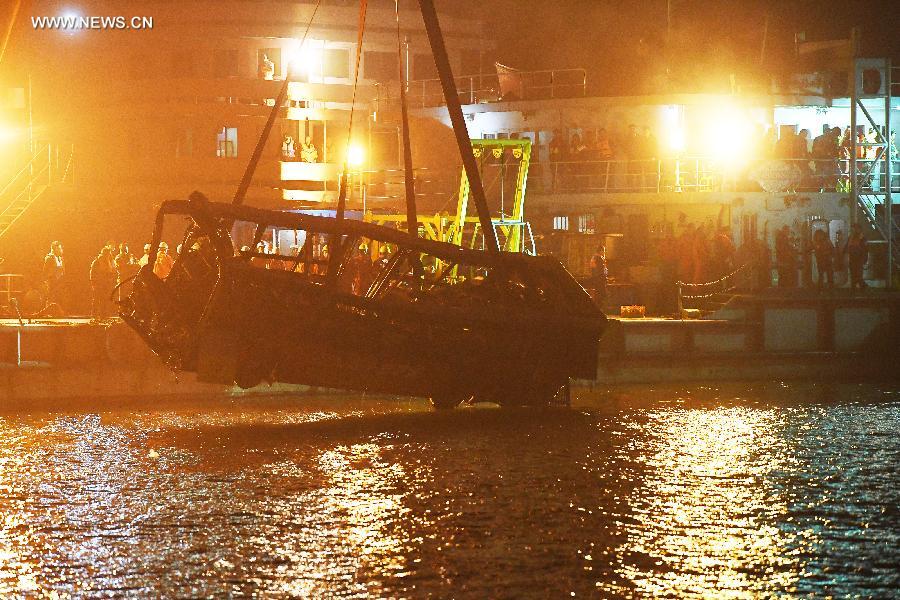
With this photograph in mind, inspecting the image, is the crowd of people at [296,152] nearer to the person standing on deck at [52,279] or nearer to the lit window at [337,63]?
the lit window at [337,63]

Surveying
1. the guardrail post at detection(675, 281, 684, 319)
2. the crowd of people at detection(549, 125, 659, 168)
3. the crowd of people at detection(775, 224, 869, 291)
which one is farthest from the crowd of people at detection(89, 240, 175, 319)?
the crowd of people at detection(775, 224, 869, 291)

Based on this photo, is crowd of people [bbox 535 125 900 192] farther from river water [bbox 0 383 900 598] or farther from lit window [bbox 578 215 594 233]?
river water [bbox 0 383 900 598]

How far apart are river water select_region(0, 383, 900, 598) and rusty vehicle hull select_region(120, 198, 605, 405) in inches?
26.1

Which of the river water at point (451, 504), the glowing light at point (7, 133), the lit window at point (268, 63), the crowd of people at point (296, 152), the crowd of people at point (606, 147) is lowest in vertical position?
the river water at point (451, 504)

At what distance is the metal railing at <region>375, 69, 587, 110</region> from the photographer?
40.1 m

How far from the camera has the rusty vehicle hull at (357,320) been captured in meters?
16.1

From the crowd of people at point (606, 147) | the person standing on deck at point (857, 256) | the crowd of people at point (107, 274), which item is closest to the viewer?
the crowd of people at point (107, 274)

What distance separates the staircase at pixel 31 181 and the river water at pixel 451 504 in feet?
54.8

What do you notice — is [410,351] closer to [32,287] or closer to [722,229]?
[32,287]

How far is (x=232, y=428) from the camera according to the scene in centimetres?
1714

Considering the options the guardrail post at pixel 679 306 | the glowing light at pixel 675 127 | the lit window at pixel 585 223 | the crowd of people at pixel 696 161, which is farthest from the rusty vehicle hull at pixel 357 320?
the glowing light at pixel 675 127

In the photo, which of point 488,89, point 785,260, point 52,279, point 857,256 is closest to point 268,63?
point 488,89

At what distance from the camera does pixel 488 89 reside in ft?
138

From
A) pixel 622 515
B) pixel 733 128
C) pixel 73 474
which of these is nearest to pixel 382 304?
pixel 73 474
